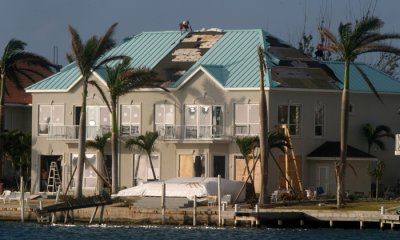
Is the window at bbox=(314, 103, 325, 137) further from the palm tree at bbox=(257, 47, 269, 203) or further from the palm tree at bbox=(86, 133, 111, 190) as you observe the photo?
the palm tree at bbox=(86, 133, 111, 190)

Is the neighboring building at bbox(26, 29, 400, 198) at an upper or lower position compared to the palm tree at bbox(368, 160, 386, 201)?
upper

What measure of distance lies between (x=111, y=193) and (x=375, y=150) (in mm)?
16544

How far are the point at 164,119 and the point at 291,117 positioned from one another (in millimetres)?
7347

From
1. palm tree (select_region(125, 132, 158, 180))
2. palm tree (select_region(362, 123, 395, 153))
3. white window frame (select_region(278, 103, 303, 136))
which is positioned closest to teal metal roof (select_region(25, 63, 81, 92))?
palm tree (select_region(125, 132, 158, 180))

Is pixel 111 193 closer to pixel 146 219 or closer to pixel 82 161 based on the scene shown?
pixel 82 161

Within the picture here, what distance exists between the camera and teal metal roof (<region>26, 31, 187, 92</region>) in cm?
9400

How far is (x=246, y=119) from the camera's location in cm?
8869

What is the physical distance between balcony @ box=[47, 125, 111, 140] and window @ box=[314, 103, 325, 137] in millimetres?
11860

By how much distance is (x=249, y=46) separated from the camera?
303 ft

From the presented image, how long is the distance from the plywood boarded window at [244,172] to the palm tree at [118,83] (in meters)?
6.76

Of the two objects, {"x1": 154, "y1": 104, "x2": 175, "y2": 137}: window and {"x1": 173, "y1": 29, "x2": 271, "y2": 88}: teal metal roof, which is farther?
{"x1": 154, "y1": 104, "x2": 175, "y2": 137}: window

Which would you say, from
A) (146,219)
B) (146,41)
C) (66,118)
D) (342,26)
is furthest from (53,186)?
(342,26)

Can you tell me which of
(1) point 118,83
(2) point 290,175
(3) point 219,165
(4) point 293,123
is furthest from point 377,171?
(1) point 118,83

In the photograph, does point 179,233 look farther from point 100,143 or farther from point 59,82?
point 59,82
